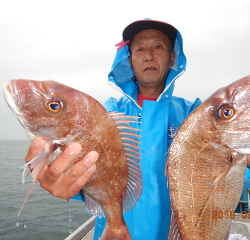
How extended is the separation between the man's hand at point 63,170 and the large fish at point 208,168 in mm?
692

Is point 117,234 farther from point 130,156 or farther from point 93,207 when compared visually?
point 130,156

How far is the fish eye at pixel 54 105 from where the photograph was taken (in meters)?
1.50

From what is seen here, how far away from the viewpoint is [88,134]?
1.55m

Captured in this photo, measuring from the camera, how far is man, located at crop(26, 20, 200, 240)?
160 cm

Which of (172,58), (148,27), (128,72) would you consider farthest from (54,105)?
(172,58)

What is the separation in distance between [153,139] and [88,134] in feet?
3.71

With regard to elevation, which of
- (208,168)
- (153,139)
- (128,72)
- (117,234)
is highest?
(128,72)

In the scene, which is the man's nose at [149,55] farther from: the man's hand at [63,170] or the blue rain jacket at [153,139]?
the man's hand at [63,170]

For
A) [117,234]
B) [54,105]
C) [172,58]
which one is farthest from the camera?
[172,58]

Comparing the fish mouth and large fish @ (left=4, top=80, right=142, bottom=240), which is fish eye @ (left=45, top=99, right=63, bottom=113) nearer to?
large fish @ (left=4, top=80, right=142, bottom=240)

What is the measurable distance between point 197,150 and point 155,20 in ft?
7.41

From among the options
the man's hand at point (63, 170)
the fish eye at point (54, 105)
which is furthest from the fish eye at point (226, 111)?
the fish eye at point (54, 105)

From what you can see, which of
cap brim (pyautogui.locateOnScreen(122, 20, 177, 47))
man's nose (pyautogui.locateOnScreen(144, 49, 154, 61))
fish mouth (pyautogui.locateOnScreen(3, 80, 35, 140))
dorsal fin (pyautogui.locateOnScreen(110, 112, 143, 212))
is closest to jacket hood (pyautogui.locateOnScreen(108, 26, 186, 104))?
cap brim (pyautogui.locateOnScreen(122, 20, 177, 47))

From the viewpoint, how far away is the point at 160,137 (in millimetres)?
2439
